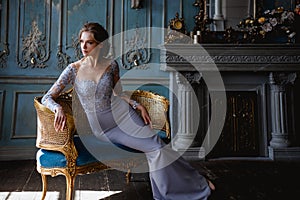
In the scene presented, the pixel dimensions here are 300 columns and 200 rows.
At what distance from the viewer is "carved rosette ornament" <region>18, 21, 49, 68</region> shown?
9.88 ft

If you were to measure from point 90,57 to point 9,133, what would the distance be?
5.87ft

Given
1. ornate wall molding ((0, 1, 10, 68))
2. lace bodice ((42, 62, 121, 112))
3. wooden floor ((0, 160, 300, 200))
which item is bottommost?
wooden floor ((0, 160, 300, 200))

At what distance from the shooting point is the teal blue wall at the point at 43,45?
296 centimetres

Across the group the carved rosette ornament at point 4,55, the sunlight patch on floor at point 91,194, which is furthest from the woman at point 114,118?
the carved rosette ornament at point 4,55

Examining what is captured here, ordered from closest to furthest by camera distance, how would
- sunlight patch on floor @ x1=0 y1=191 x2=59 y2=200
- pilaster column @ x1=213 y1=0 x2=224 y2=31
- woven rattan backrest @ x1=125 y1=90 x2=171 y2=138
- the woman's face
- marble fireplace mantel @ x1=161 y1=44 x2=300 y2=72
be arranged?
the woman's face → sunlight patch on floor @ x1=0 y1=191 x2=59 y2=200 → woven rattan backrest @ x1=125 y1=90 x2=171 y2=138 → marble fireplace mantel @ x1=161 y1=44 x2=300 y2=72 → pilaster column @ x1=213 y1=0 x2=224 y2=31

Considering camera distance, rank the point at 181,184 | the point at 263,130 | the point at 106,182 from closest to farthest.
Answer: the point at 181,184 → the point at 106,182 → the point at 263,130

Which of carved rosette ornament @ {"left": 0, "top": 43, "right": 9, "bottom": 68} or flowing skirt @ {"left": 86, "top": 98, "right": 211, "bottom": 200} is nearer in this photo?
flowing skirt @ {"left": 86, "top": 98, "right": 211, "bottom": 200}

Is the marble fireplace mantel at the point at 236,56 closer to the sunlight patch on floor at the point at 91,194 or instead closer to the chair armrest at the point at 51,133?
the sunlight patch on floor at the point at 91,194

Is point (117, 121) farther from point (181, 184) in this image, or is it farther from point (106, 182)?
point (106, 182)

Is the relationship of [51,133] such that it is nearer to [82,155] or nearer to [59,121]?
[59,121]

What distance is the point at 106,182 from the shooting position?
83.0 inches

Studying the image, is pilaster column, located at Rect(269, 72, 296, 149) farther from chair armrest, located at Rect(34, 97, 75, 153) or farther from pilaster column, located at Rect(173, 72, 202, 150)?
chair armrest, located at Rect(34, 97, 75, 153)

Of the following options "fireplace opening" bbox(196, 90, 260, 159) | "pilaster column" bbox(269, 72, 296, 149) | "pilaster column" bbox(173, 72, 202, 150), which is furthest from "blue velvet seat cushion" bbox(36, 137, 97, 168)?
"pilaster column" bbox(269, 72, 296, 149)

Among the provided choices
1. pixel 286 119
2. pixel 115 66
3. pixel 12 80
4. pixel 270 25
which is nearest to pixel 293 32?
pixel 270 25
